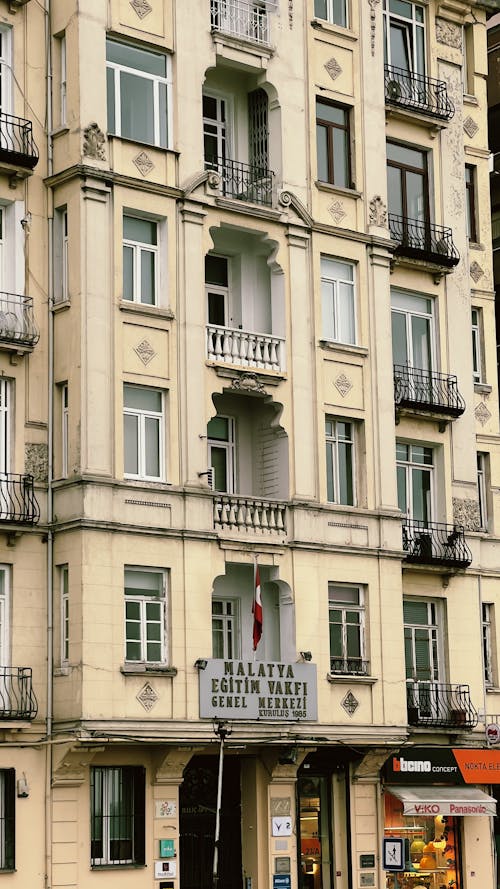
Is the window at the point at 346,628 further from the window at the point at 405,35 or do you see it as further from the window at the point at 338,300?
the window at the point at 405,35

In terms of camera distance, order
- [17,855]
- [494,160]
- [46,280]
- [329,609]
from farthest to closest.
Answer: [494,160] → [329,609] → [46,280] → [17,855]

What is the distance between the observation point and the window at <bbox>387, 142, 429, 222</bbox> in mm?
43125

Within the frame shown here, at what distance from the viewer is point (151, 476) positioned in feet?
117

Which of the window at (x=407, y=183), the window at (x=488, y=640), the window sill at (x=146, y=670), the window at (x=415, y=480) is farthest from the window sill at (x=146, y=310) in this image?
the window at (x=488, y=640)

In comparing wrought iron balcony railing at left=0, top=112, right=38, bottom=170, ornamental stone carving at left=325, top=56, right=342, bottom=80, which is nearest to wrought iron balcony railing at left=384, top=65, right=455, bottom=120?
ornamental stone carving at left=325, top=56, right=342, bottom=80

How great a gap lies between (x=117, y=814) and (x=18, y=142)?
13955mm

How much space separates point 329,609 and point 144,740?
6.35 metres

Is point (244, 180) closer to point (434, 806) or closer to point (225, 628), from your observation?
point (225, 628)

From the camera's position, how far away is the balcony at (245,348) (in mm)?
37312

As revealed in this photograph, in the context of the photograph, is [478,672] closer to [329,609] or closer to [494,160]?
[329,609]

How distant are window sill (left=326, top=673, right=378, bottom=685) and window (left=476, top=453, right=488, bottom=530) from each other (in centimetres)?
741

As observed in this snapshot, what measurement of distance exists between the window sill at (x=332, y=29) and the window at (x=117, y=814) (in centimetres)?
1793

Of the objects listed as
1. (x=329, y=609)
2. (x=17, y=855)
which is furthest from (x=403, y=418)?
(x=17, y=855)

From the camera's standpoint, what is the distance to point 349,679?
37.9 metres
